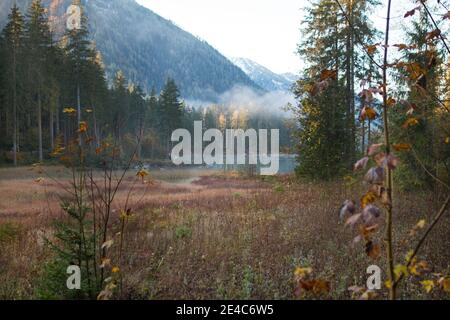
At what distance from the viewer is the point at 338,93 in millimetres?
14484

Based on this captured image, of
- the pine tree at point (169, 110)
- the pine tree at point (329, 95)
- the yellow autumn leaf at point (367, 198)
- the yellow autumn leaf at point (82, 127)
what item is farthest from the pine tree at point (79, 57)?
the yellow autumn leaf at point (367, 198)

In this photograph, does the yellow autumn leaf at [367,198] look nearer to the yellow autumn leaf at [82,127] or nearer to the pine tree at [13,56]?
the yellow autumn leaf at [82,127]

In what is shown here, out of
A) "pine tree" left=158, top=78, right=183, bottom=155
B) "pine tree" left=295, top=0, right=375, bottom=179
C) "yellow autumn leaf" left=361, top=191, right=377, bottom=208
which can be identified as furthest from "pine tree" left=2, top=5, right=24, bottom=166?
"yellow autumn leaf" left=361, top=191, right=377, bottom=208

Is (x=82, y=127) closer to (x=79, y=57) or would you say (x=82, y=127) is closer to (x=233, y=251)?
(x=233, y=251)

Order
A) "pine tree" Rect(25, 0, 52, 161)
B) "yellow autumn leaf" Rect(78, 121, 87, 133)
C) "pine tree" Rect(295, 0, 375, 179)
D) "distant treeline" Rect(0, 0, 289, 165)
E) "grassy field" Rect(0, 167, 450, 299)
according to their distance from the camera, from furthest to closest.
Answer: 1. "pine tree" Rect(25, 0, 52, 161)
2. "distant treeline" Rect(0, 0, 289, 165)
3. "pine tree" Rect(295, 0, 375, 179)
4. "grassy field" Rect(0, 167, 450, 299)
5. "yellow autumn leaf" Rect(78, 121, 87, 133)

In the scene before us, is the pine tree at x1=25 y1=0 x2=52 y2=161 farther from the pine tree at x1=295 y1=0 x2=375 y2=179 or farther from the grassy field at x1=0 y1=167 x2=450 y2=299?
the grassy field at x1=0 y1=167 x2=450 y2=299

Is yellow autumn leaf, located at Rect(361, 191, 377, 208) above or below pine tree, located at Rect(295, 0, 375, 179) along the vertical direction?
below

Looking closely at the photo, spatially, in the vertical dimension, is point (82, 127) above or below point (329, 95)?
below

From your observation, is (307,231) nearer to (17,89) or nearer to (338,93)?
(338,93)

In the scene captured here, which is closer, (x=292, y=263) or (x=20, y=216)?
(x=292, y=263)

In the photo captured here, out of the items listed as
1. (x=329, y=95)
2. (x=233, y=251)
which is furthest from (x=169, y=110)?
(x=233, y=251)

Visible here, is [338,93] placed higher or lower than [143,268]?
higher

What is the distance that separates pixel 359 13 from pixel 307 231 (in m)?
14.9
